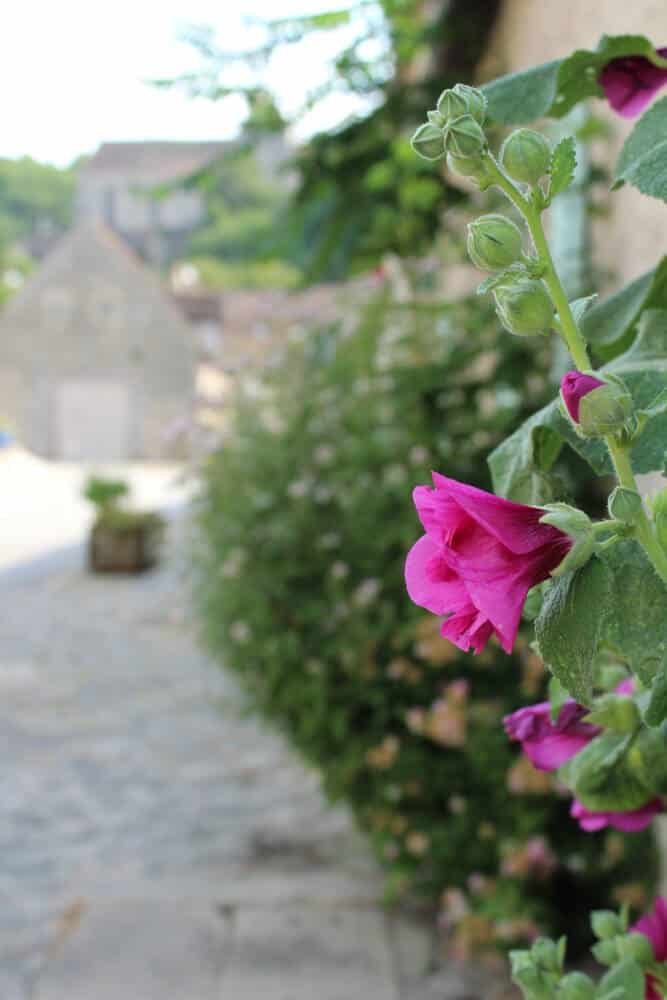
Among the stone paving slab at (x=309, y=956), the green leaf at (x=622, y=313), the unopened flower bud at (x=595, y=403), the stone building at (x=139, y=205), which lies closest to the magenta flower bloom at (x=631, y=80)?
the green leaf at (x=622, y=313)

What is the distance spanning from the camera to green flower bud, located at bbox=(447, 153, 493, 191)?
54 centimetres

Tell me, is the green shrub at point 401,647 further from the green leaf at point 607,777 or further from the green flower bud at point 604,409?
the green flower bud at point 604,409

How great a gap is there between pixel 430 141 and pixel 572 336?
120 mm

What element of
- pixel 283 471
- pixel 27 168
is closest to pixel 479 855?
pixel 283 471

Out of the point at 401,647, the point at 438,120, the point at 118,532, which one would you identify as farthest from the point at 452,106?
the point at 118,532

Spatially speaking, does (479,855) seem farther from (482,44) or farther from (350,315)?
(482,44)

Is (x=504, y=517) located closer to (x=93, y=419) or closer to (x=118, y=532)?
(x=118, y=532)

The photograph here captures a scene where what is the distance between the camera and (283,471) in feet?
10.9

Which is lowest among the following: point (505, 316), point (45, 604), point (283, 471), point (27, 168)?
point (45, 604)

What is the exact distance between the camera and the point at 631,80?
33.3 inches

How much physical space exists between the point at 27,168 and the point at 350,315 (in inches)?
1920

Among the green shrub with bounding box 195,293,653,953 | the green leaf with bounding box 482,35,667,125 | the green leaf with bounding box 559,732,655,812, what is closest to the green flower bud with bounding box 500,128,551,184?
the green leaf with bounding box 482,35,667,125

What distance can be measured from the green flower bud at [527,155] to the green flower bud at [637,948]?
0.48 metres

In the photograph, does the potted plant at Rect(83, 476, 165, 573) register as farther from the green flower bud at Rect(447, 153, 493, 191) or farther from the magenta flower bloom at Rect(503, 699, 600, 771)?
the green flower bud at Rect(447, 153, 493, 191)
